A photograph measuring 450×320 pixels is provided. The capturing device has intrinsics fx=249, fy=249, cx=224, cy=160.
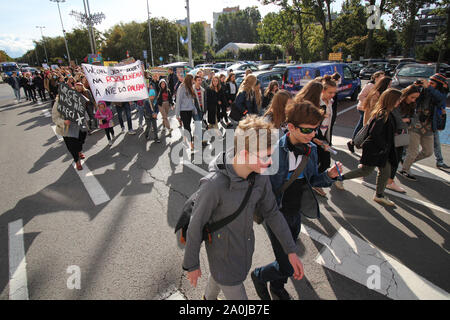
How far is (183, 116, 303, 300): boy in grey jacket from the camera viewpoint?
4.98 feet

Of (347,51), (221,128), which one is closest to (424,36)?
(347,51)

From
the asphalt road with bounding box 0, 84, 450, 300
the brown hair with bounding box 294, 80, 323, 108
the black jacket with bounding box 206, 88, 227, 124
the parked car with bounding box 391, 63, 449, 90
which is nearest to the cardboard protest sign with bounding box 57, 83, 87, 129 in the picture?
the asphalt road with bounding box 0, 84, 450, 300

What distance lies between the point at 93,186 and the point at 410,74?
13563mm

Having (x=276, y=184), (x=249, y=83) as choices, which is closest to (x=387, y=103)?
(x=276, y=184)

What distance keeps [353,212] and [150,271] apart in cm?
303

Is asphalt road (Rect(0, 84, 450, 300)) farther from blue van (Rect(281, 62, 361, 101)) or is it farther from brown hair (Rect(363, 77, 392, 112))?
blue van (Rect(281, 62, 361, 101))

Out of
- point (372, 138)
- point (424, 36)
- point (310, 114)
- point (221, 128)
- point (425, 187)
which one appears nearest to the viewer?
point (310, 114)

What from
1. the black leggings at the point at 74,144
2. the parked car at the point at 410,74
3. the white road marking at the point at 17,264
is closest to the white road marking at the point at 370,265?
the white road marking at the point at 17,264

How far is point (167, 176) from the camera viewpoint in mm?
5234

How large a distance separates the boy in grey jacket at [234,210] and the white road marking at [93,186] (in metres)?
3.34

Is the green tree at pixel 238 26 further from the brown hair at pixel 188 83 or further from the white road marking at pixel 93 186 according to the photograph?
the white road marking at pixel 93 186

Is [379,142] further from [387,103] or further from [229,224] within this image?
[229,224]
